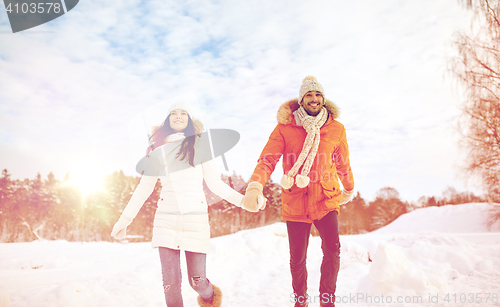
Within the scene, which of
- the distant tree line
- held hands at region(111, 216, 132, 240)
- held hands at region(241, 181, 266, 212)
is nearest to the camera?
held hands at region(241, 181, 266, 212)

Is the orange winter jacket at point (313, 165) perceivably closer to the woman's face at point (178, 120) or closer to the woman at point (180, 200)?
the woman at point (180, 200)

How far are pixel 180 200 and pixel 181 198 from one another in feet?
0.07

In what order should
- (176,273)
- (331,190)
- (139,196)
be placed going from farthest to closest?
(331,190), (139,196), (176,273)

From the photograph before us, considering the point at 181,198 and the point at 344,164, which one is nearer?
the point at 181,198

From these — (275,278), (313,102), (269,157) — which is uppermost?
(313,102)

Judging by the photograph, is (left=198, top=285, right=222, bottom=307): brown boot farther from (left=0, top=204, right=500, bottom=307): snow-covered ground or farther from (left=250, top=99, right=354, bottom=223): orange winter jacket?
(left=250, top=99, right=354, bottom=223): orange winter jacket

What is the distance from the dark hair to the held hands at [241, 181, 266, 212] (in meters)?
0.69

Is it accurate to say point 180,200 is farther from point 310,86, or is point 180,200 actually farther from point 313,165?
point 310,86

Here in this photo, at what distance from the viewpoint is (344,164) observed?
340 centimetres

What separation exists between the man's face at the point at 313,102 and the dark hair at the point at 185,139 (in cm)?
138

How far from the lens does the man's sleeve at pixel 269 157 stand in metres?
3.05

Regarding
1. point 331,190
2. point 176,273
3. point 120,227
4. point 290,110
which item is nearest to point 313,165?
point 331,190

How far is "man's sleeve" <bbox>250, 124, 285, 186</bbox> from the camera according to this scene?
3.05 m

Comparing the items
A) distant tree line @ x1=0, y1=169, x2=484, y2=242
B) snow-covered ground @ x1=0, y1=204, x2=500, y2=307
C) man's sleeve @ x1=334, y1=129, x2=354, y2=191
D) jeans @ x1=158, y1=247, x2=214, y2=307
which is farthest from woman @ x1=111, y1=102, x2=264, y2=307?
distant tree line @ x1=0, y1=169, x2=484, y2=242
